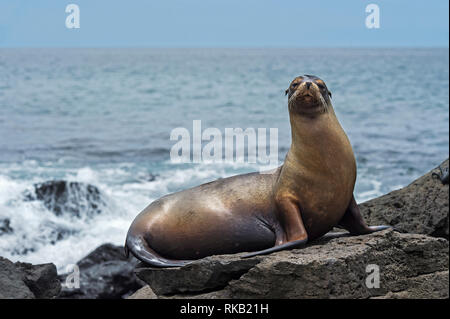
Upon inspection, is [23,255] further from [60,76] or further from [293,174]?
[60,76]

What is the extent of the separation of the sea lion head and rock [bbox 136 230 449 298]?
2.85 feet

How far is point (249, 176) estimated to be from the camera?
4379 mm

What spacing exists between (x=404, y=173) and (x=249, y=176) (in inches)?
399

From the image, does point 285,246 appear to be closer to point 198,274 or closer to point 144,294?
point 198,274

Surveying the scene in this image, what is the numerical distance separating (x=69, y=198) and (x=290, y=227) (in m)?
6.54

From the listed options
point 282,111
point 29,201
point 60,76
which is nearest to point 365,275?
point 29,201

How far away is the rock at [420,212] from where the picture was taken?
5.25 m

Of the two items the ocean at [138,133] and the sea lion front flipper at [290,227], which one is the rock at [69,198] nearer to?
the ocean at [138,133]

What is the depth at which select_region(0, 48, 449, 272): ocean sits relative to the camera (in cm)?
952

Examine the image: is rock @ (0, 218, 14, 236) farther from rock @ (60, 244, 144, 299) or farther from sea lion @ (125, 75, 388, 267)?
sea lion @ (125, 75, 388, 267)

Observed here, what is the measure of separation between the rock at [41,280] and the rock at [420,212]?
2580 mm
